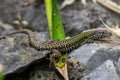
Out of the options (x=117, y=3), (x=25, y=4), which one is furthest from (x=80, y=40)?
(x=25, y=4)

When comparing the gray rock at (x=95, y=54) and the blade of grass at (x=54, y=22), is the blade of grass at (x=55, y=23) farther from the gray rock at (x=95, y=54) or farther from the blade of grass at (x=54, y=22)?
the gray rock at (x=95, y=54)

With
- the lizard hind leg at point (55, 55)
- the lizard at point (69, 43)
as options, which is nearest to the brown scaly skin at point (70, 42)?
the lizard at point (69, 43)

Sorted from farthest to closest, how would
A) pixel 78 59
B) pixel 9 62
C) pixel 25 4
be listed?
1. pixel 25 4
2. pixel 78 59
3. pixel 9 62

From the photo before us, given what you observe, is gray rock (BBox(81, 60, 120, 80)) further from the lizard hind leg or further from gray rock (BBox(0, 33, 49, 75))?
gray rock (BBox(0, 33, 49, 75))

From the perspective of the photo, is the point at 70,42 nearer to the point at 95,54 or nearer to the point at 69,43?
the point at 69,43

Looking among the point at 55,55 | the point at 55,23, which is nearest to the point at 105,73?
the point at 55,55

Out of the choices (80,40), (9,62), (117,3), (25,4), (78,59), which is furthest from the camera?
(25,4)

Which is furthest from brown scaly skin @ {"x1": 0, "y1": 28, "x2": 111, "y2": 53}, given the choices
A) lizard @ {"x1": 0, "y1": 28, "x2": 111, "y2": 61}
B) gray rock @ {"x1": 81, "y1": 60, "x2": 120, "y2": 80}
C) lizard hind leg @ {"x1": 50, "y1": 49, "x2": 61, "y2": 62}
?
gray rock @ {"x1": 81, "y1": 60, "x2": 120, "y2": 80}

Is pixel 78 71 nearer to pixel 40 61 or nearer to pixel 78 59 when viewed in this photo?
pixel 78 59
